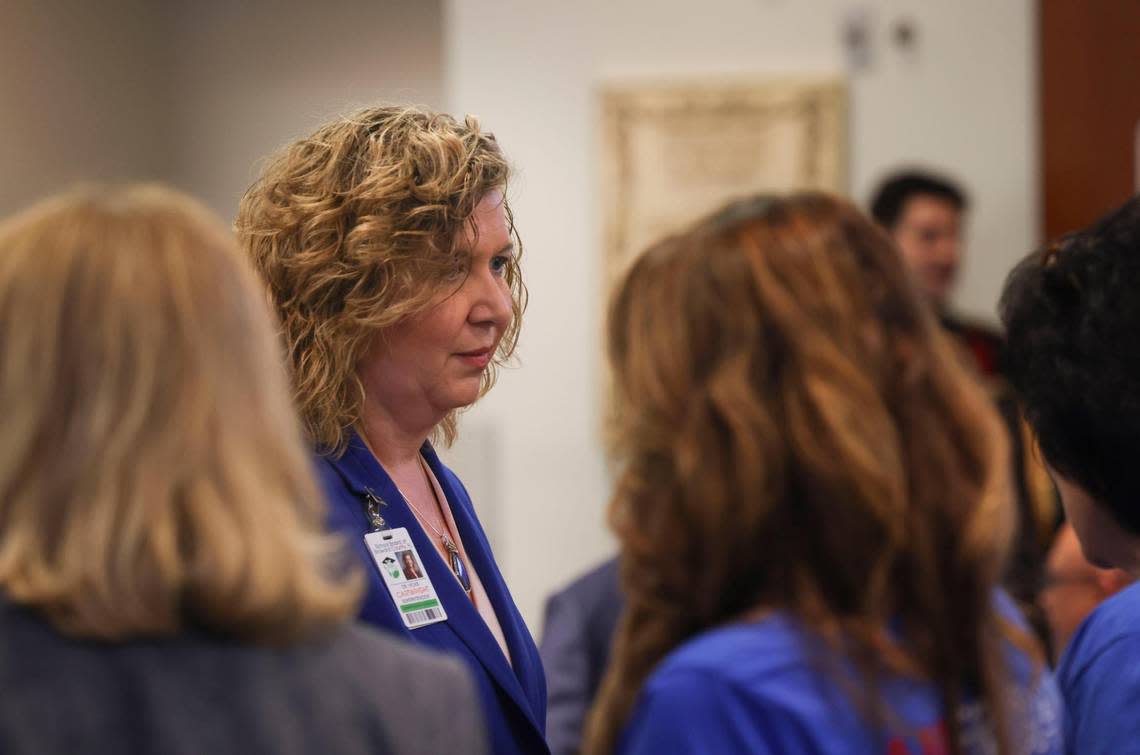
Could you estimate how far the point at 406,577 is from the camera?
1.69m

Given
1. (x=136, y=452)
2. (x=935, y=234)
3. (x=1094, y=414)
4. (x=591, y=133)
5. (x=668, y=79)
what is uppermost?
A: (x=668, y=79)

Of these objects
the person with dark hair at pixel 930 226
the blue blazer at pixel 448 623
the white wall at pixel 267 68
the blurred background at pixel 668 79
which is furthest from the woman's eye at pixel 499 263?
the white wall at pixel 267 68

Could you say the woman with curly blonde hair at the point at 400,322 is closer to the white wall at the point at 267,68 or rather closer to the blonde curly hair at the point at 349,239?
the blonde curly hair at the point at 349,239

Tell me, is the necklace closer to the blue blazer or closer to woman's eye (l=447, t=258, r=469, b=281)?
the blue blazer

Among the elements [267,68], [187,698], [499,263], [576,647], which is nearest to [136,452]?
[187,698]

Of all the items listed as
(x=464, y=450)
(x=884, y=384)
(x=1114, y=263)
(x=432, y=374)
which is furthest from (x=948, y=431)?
(x=464, y=450)

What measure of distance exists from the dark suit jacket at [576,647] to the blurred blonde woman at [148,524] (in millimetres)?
1527

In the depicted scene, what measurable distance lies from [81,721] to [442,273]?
3.30 feet

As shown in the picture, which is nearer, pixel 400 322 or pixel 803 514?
pixel 803 514

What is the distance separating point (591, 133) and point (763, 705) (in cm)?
370

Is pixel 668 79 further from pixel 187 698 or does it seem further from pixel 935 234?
pixel 187 698

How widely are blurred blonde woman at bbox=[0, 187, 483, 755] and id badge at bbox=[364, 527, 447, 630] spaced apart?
→ 64 cm

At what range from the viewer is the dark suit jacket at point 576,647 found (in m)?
2.50

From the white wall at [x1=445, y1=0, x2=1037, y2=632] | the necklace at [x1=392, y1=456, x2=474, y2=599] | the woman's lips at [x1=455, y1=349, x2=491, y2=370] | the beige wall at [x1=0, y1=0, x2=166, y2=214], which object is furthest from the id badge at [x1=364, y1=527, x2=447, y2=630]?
the beige wall at [x1=0, y1=0, x2=166, y2=214]
